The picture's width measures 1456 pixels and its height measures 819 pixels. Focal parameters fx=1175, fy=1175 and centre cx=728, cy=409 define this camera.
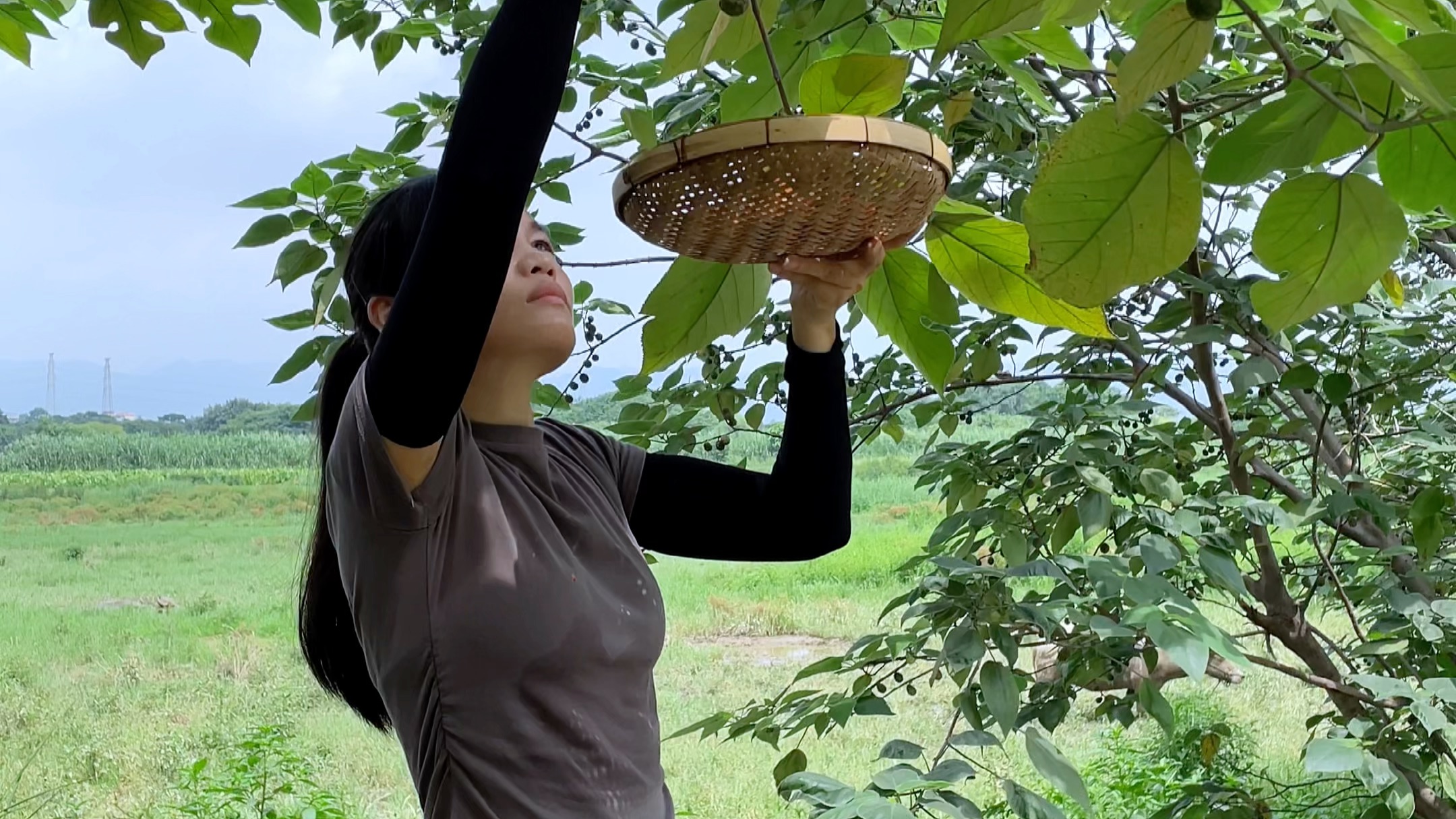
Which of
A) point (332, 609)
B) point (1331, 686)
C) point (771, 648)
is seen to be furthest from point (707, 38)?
point (771, 648)

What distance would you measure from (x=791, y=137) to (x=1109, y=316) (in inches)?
26.7

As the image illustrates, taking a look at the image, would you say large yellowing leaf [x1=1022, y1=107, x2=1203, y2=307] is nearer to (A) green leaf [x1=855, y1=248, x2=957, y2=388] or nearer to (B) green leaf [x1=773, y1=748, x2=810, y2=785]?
(A) green leaf [x1=855, y1=248, x2=957, y2=388]

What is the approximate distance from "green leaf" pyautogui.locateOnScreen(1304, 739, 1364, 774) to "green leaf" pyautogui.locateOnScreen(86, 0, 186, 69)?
76 cm

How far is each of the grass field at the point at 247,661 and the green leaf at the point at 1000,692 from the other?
3.78 feet

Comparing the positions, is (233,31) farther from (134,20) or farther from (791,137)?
(791,137)

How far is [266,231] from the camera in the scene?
0.67m

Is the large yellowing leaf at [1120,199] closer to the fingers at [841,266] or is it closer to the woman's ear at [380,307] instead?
the fingers at [841,266]

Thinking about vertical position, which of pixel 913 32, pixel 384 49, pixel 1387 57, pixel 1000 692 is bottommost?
pixel 1000 692

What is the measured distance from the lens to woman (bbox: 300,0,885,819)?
47cm

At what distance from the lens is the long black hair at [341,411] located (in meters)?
0.64

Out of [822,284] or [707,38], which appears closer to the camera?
[707,38]

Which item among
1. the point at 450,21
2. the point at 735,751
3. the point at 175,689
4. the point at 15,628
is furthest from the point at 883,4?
the point at 15,628

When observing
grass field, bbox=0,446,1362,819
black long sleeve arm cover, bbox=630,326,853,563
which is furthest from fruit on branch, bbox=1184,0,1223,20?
grass field, bbox=0,446,1362,819

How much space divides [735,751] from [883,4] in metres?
1.65
